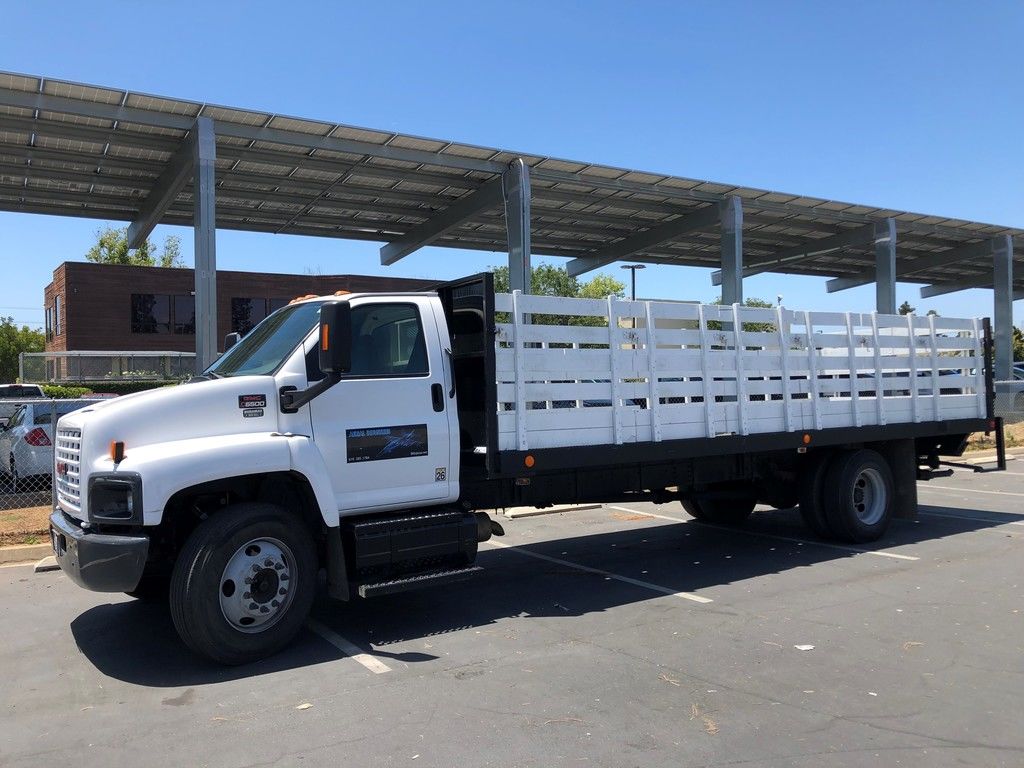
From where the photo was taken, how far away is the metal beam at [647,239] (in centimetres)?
2044

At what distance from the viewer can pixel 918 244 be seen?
26.6 meters

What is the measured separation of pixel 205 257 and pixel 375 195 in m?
4.66

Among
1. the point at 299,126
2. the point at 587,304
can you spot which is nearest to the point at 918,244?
the point at 299,126

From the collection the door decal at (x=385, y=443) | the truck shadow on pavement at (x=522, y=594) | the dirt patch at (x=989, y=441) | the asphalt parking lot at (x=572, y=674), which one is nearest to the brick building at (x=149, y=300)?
the dirt patch at (x=989, y=441)

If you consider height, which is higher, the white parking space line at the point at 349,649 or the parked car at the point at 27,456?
the parked car at the point at 27,456

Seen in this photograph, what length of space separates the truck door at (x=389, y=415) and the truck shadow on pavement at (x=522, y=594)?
105cm

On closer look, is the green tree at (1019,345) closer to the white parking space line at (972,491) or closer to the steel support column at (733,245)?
the steel support column at (733,245)

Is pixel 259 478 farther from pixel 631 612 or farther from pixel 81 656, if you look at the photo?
pixel 631 612

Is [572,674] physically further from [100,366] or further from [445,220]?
[100,366]

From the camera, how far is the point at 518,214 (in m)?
16.5

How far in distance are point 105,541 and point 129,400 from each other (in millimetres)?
967

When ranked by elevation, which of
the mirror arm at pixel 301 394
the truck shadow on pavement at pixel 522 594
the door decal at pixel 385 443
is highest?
the mirror arm at pixel 301 394

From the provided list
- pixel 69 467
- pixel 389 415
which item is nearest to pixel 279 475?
pixel 389 415

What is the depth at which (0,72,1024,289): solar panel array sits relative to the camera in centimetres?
1330
